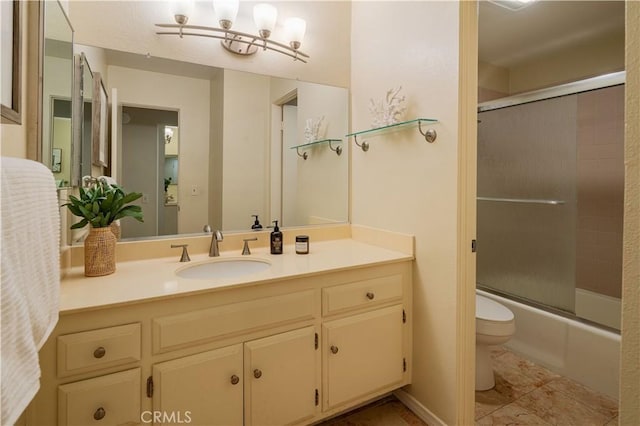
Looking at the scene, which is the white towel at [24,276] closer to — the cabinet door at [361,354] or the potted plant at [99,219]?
the potted plant at [99,219]

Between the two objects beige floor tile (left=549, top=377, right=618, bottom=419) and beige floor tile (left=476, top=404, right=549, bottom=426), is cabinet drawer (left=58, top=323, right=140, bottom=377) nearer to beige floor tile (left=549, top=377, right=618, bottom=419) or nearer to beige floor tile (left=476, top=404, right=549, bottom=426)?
beige floor tile (left=476, top=404, right=549, bottom=426)

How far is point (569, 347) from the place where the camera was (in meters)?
1.96

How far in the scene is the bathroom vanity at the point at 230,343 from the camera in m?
0.98

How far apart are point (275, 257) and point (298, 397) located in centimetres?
64

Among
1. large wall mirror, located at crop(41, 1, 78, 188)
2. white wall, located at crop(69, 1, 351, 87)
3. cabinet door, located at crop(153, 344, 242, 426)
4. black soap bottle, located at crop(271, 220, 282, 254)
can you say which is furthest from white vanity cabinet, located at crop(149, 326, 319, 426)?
white wall, located at crop(69, 1, 351, 87)

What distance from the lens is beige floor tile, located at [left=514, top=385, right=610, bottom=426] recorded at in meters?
1.57

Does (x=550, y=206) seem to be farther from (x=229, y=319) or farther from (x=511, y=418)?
(x=229, y=319)

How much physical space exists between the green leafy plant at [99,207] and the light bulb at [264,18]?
3.60ft

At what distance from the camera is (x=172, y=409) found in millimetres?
1096

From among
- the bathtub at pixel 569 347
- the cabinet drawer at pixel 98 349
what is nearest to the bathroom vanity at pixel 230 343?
the cabinet drawer at pixel 98 349

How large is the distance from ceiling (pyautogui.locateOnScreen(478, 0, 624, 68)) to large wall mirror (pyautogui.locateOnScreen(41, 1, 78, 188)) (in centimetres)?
242

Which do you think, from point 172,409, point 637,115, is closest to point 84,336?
point 172,409

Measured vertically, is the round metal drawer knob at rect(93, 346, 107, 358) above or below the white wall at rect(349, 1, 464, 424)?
below

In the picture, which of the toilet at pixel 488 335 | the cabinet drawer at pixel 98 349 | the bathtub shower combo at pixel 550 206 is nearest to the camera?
the cabinet drawer at pixel 98 349
